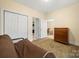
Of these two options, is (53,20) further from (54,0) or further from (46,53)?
(46,53)

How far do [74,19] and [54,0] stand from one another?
1.47 m

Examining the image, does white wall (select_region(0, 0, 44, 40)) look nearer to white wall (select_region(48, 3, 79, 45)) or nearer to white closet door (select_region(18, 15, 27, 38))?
white closet door (select_region(18, 15, 27, 38))

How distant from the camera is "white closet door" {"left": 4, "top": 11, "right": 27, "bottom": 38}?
3.48 m

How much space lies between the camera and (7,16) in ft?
11.4

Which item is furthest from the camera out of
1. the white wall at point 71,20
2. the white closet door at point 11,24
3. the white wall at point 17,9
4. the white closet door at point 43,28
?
the white closet door at point 43,28

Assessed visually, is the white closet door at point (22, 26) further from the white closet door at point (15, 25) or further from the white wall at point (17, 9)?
the white wall at point (17, 9)

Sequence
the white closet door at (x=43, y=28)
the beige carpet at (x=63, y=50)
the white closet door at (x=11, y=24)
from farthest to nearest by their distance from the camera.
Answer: the white closet door at (x=43, y=28) < the white closet door at (x=11, y=24) < the beige carpet at (x=63, y=50)

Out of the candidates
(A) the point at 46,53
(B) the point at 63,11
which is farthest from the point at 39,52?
(B) the point at 63,11

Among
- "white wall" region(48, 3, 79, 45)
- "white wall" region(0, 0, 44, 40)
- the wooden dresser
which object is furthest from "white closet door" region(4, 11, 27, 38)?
"white wall" region(48, 3, 79, 45)

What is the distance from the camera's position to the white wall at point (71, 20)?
4148 millimetres

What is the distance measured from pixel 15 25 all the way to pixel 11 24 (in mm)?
245

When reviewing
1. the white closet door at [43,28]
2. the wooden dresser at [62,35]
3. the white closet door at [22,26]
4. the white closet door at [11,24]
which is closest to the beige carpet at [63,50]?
the wooden dresser at [62,35]

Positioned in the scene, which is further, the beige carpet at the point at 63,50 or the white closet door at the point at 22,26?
the white closet door at the point at 22,26

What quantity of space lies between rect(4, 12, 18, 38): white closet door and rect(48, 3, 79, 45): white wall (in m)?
2.81
